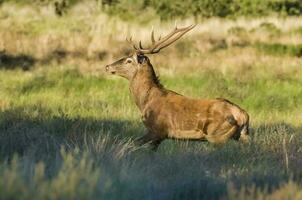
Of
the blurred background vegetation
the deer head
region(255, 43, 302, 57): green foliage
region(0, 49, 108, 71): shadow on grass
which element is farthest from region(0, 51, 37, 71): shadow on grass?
the blurred background vegetation

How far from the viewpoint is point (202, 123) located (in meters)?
10.2

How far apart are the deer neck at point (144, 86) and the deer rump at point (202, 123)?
1.36 ft

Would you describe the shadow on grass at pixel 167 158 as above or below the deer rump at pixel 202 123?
below

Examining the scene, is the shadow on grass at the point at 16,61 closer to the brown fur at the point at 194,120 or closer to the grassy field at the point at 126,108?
the grassy field at the point at 126,108

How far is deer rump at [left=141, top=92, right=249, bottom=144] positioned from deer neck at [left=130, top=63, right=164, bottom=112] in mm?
414

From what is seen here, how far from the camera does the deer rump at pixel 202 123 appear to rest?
33.2ft

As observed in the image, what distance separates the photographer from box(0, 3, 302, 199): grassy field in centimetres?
685

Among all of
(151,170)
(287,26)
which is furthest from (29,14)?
(151,170)

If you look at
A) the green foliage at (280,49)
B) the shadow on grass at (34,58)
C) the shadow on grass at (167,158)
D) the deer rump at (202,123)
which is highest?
the green foliage at (280,49)

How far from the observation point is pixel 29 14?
114 feet

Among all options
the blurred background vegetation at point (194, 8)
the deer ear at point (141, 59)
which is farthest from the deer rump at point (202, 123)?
the blurred background vegetation at point (194, 8)

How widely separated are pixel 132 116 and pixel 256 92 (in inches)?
187

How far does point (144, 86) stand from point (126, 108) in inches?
146

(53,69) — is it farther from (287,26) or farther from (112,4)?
(112,4)
